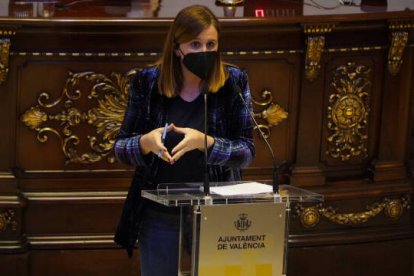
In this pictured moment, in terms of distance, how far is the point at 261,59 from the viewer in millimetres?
4207

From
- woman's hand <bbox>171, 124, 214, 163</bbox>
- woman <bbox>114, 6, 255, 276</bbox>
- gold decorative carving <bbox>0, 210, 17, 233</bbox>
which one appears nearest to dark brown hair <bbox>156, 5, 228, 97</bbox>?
woman <bbox>114, 6, 255, 276</bbox>

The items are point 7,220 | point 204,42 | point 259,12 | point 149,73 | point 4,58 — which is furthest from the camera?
point 259,12

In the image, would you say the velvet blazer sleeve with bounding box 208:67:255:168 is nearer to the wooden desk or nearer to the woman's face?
the woman's face

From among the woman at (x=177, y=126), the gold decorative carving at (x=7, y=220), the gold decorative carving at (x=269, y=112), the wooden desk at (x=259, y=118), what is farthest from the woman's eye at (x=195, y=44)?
the gold decorative carving at (x=7, y=220)

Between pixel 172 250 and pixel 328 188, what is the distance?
1899mm

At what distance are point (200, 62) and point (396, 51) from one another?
202cm

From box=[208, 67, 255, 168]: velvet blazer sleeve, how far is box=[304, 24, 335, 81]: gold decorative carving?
147 centimetres

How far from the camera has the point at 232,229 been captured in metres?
2.42

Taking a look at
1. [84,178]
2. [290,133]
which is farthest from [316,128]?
[84,178]

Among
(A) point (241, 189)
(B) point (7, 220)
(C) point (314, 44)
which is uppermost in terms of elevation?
(C) point (314, 44)

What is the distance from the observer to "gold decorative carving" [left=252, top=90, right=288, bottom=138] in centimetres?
427

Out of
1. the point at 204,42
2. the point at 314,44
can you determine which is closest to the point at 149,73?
the point at 204,42

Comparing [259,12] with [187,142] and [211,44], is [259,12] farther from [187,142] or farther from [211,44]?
[187,142]

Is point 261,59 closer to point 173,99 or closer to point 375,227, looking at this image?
point 375,227
